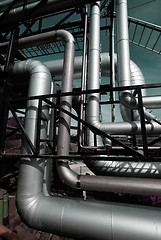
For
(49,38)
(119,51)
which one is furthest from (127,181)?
(49,38)

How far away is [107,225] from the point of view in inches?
86.6

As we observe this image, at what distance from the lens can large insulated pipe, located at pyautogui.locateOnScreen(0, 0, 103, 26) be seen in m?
3.74

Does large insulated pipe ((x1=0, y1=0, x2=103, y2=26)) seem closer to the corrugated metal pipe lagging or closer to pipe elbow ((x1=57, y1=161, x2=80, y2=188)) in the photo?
the corrugated metal pipe lagging

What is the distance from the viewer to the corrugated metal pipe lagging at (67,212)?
7.04ft

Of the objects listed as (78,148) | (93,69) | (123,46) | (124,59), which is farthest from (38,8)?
(78,148)

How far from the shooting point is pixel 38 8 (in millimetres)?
3992

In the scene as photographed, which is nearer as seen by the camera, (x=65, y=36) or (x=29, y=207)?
(x=29, y=207)

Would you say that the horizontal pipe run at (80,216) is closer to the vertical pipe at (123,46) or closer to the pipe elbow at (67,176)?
the pipe elbow at (67,176)

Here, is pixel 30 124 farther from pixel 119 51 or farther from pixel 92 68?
pixel 119 51

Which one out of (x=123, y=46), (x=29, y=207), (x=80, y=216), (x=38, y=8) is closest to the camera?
(x=80, y=216)

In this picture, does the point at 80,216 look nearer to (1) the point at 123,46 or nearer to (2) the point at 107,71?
(1) the point at 123,46

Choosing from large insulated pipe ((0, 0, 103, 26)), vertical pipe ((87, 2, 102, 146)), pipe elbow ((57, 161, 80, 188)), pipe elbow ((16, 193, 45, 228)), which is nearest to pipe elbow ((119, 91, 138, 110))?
vertical pipe ((87, 2, 102, 146))

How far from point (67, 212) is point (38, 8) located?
6054mm

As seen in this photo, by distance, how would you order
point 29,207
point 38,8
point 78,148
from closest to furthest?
1. point 29,207
2. point 78,148
3. point 38,8
